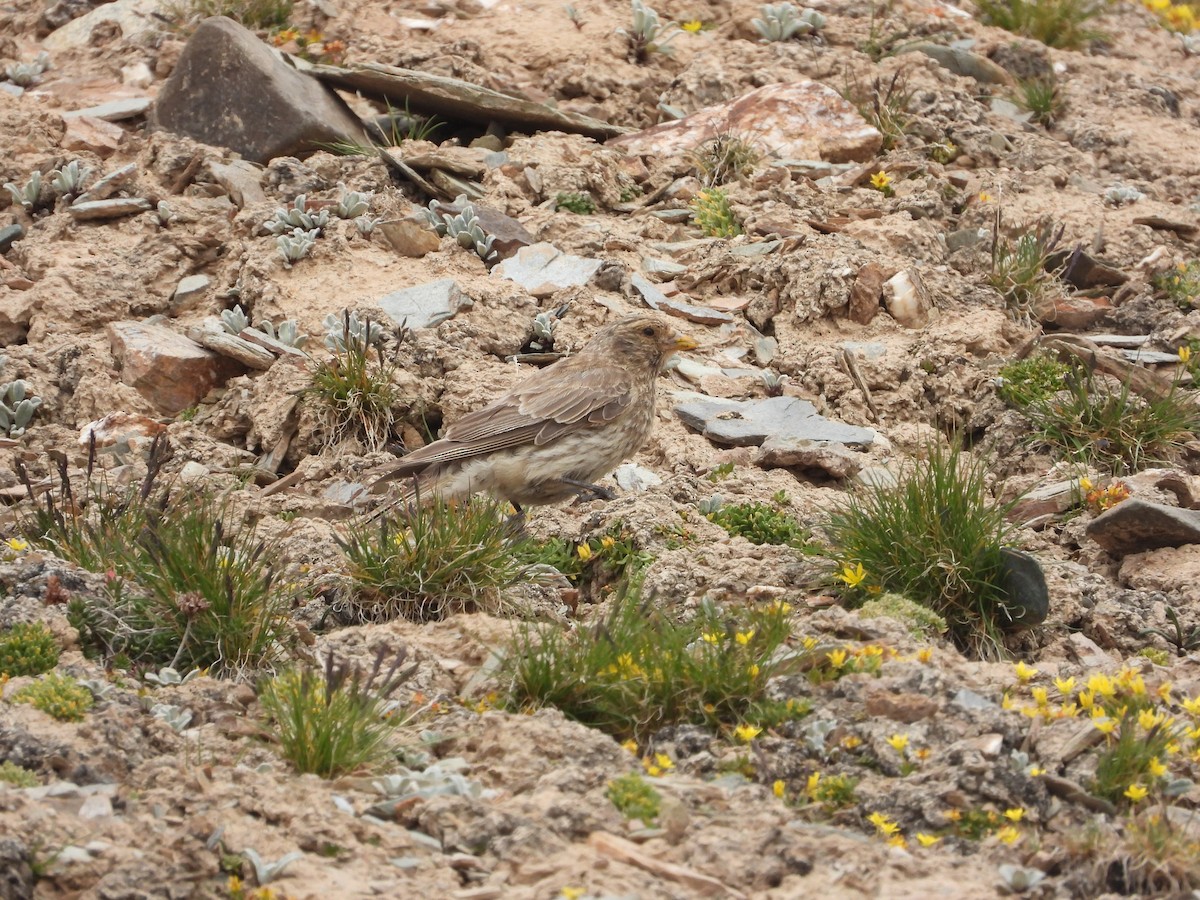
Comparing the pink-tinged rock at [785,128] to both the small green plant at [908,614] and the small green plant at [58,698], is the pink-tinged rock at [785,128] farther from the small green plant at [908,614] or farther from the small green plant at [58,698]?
the small green plant at [58,698]

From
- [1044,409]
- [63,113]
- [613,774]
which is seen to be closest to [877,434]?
[1044,409]

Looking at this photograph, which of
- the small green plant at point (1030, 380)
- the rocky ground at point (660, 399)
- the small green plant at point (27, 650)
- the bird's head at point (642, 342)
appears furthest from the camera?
the small green plant at point (1030, 380)

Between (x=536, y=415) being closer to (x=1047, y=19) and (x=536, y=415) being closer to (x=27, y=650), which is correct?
(x=27, y=650)

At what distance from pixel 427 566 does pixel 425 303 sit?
3.50 m

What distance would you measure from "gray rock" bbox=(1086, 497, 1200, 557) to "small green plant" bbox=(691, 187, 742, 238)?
14.0 feet

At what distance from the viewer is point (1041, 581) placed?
24.7 feet

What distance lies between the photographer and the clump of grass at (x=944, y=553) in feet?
24.9

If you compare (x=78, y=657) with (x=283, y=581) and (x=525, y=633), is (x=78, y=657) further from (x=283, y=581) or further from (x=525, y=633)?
(x=525, y=633)

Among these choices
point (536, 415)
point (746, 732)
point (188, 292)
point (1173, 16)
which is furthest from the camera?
point (1173, 16)

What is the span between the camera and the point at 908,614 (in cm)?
736

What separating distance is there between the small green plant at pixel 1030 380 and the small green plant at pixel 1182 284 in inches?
61.7

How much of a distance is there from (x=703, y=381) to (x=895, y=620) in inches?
149

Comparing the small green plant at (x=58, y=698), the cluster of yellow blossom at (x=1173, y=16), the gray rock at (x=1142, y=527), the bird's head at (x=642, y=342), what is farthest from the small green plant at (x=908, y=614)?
the cluster of yellow blossom at (x=1173, y=16)

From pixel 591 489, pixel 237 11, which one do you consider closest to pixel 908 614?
pixel 591 489
